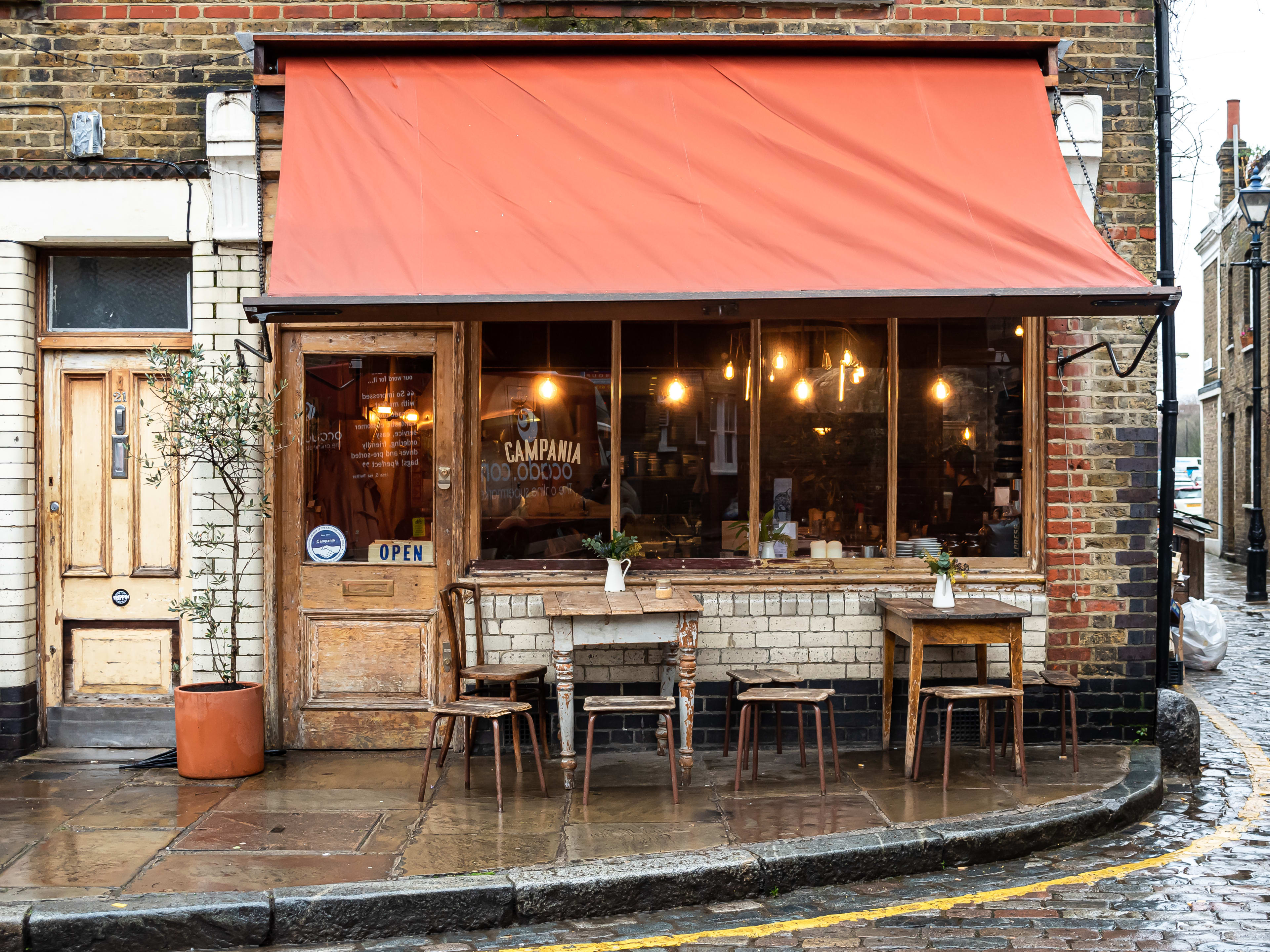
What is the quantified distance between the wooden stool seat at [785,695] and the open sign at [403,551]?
241 cm

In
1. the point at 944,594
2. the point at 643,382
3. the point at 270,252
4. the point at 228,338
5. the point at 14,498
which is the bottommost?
the point at 944,594

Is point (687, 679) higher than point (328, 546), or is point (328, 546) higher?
point (328, 546)

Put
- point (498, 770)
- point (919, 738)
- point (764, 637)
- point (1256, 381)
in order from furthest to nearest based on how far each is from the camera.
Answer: point (1256, 381)
point (764, 637)
point (919, 738)
point (498, 770)

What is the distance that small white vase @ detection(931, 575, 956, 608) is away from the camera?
6.87 metres

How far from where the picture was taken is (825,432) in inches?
304

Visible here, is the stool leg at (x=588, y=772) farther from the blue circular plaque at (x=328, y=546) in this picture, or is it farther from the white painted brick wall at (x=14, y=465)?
the white painted brick wall at (x=14, y=465)

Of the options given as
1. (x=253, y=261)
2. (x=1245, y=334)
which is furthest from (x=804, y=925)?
(x=1245, y=334)

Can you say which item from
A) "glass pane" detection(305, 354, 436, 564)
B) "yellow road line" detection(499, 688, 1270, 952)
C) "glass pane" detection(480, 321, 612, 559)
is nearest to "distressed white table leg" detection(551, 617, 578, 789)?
"glass pane" detection(480, 321, 612, 559)

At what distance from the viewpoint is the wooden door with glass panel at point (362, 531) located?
7.46 metres

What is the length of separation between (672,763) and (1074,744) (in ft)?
8.25

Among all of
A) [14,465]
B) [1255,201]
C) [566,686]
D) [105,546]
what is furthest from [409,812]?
[1255,201]

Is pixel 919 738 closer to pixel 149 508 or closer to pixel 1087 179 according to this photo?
pixel 1087 179

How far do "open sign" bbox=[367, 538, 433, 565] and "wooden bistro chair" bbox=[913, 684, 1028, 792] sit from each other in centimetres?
336

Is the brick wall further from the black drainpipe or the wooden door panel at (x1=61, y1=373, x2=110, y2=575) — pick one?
the black drainpipe
